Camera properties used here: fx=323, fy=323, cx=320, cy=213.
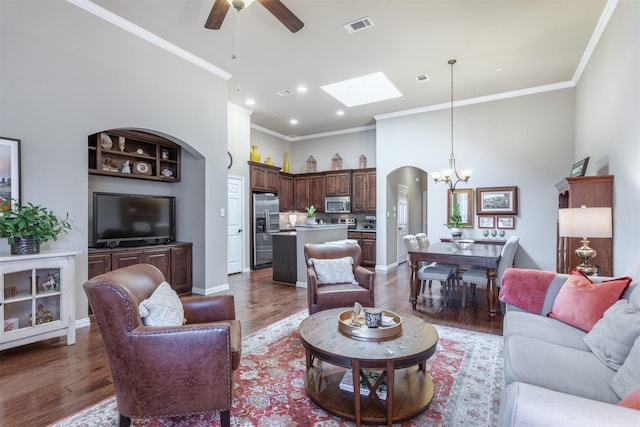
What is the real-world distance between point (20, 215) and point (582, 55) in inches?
267

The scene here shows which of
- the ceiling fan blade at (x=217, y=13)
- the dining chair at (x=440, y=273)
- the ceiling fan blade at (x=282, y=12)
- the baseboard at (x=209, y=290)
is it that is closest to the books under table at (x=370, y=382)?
the dining chair at (x=440, y=273)

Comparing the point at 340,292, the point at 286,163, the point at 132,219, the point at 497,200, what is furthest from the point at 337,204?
the point at 340,292

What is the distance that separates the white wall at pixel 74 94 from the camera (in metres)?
3.02

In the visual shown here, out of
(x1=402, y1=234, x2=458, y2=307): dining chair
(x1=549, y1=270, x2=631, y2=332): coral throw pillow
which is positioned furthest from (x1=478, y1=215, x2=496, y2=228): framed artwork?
(x1=549, y1=270, x2=631, y2=332): coral throw pillow

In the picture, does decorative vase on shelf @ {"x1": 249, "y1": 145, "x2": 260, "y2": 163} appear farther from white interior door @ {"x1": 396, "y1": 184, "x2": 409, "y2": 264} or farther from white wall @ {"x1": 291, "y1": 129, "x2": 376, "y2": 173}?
white interior door @ {"x1": 396, "y1": 184, "x2": 409, "y2": 264}

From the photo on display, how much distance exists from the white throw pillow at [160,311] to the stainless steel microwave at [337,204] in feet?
20.3

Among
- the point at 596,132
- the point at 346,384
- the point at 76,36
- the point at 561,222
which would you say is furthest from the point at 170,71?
the point at 596,132

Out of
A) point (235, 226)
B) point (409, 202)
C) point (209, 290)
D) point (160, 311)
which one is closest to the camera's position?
point (160, 311)

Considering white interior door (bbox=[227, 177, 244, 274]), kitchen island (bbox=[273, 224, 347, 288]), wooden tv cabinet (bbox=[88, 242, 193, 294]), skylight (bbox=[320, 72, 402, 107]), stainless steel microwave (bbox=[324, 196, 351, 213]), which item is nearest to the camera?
wooden tv cabinet (bbox=[88, 242, 193, 294])

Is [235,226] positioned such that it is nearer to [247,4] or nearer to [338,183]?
[338,183]

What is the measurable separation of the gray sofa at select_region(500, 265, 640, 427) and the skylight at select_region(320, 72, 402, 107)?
13.4ft

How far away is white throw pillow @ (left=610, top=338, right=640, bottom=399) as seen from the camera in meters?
1.35

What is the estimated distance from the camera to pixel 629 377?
139cm

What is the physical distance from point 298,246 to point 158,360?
3839 millimetres
